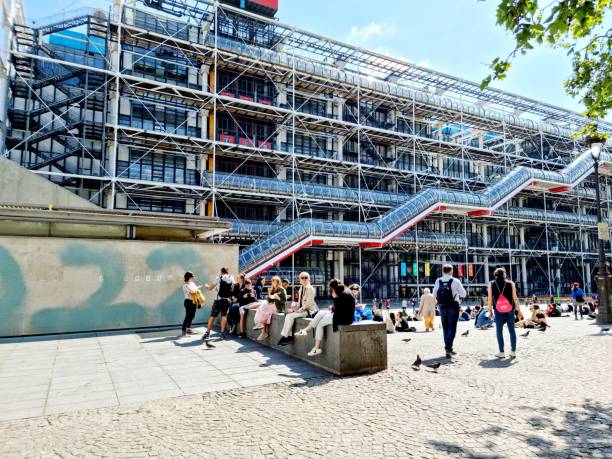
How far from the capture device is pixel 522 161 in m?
37.4

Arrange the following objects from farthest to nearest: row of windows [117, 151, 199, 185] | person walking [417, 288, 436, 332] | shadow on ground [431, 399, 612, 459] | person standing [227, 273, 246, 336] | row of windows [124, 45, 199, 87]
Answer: row of windows [124, 45, 199, 87]
row of windows [117, 151, 199, 185]
person walking [417, 288, 436, 332]
person standing [227, 273, 246, 336]
shadow on ground [431, 399, 612, 459]

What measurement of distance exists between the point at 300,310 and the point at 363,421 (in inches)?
139

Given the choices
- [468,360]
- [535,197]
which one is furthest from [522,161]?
[468,360]

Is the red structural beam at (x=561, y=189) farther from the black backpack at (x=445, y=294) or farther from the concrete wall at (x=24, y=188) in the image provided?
the concrete wall at (x=24, y=188)

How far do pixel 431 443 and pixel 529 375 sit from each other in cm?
315

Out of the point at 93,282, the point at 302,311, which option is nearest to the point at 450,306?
the point at 302,311

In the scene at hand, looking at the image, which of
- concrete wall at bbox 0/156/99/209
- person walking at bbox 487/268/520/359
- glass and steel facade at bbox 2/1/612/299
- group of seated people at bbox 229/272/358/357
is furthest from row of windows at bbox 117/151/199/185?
person walking at bbox 487/268/520/359

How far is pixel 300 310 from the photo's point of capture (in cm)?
757

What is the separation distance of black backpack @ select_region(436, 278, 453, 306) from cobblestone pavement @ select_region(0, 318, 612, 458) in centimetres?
147

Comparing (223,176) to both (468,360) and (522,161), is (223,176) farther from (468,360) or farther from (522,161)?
(522,161)

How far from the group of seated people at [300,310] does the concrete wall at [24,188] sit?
6736 mm

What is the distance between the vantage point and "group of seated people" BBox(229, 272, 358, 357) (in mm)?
6156

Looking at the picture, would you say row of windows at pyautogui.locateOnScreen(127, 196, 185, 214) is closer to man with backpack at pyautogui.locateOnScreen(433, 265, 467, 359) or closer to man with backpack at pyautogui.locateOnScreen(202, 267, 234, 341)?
man with backpack at pyautogui.locateOnScreen(202, 267, 234, 341)

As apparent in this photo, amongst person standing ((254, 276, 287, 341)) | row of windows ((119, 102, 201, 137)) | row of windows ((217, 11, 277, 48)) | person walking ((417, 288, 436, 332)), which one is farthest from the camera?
row of windows ((217, 11, 277, 48))
